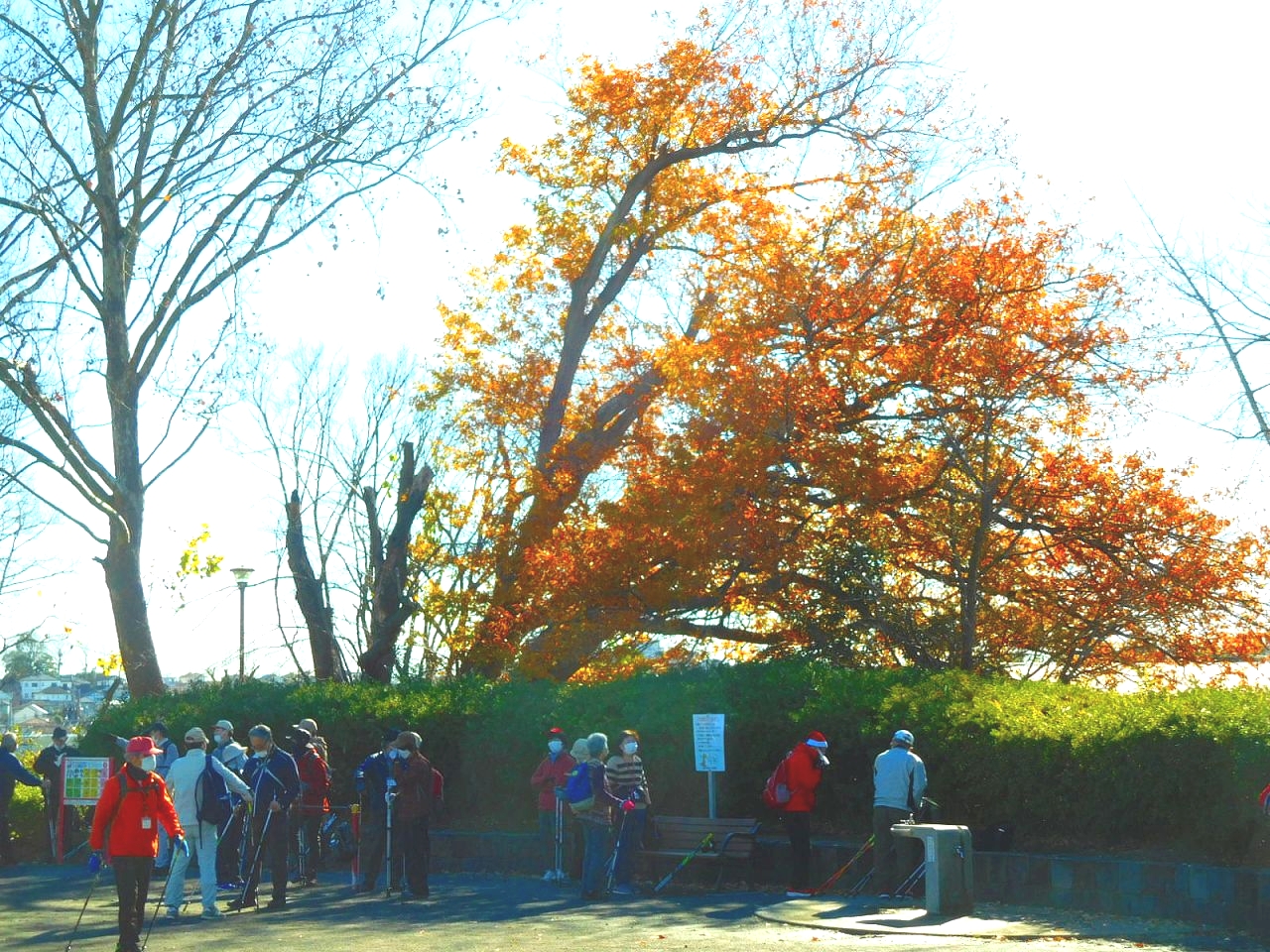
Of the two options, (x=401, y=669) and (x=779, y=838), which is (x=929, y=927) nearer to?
(x=779, y=838)

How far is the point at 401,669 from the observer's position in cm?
3139

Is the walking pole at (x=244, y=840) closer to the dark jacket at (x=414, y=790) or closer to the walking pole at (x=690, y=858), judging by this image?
the dark jacket at (x=414, y=790)

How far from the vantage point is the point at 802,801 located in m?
16.4

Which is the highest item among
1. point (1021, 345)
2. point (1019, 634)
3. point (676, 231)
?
point (676, 231)

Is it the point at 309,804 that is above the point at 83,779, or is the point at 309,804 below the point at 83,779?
below

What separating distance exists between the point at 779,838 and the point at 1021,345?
9455 millimetres

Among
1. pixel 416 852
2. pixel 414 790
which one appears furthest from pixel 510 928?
pixel 416 852

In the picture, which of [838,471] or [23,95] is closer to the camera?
[23,95]

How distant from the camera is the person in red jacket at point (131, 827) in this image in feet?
39.7

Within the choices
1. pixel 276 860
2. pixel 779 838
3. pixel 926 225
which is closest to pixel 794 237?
pixel 926 225

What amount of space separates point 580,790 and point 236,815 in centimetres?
446

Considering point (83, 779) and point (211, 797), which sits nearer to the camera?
point (211, 797)

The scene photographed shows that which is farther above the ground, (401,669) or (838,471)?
(838,471)

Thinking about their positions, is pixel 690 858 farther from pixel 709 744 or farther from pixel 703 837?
pixel 709 744
